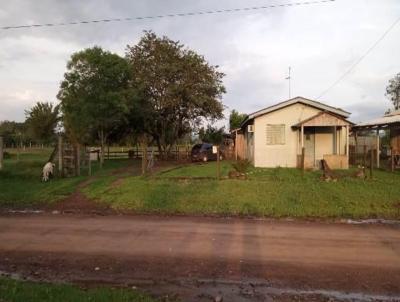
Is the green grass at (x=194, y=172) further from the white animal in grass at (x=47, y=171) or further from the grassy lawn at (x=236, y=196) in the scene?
the white animal in grass at (x=47, y=171)

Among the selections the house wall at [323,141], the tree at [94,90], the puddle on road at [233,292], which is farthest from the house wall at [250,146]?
the puddle on road at [233,292]

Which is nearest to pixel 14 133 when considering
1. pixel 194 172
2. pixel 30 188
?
pixel 194 172

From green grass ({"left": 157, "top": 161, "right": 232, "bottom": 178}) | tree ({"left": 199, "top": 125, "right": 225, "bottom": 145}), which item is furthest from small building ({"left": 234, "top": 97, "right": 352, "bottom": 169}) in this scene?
tree ({"left": 199, "top": 125, "right": 225, "bottom": 145})

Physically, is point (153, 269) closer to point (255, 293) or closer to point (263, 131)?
point (255, 293)

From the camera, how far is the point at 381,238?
10188 millimetres

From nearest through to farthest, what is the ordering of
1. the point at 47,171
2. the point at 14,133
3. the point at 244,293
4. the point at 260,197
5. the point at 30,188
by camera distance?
the point at 244,293
the point at 260,197
the point at 30,188
the point at 47,171
the point at 14,133

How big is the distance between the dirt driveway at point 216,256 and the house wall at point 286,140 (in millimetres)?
16031

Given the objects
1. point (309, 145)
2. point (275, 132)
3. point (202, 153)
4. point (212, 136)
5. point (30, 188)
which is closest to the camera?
point (30, 188)

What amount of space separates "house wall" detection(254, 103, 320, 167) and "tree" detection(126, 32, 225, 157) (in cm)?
1174

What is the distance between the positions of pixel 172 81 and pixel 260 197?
2580 cm

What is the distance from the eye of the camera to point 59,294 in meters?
6.03

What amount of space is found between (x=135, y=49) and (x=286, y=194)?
28.0m

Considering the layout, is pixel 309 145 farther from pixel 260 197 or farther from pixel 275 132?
pixel 260 197

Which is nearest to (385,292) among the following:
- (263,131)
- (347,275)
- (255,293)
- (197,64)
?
(347,275)
